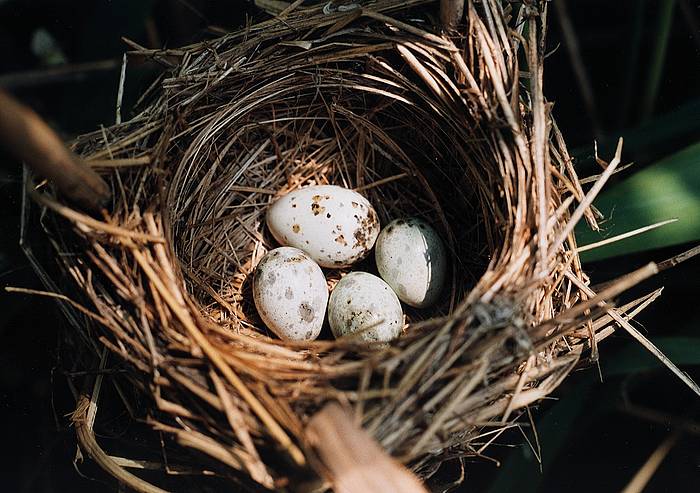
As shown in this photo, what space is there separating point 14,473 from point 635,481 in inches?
41.2

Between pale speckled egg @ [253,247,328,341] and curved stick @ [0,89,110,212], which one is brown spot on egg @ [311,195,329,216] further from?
curved stick @ [0,89,110,212]

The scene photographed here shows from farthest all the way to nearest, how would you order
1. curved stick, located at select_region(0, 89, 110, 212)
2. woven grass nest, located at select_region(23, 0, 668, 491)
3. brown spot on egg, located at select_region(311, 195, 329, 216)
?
brown spot on egg, located at select_region(311, 195, 329, 216) → woven grass nest, located at select_region(23, 0, 668, 491) → curved stick, located at select_region(0, 89, 110, 212)

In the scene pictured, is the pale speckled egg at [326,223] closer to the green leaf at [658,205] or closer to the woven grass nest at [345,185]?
the woven grass nest at [345,185]

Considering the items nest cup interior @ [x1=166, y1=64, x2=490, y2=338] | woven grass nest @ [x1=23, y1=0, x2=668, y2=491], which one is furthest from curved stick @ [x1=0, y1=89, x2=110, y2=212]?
nest cup interior @ [x1=166, y1=64, x2=490, y2=338]

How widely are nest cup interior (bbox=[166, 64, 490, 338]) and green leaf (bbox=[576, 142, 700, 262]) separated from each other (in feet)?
0.63

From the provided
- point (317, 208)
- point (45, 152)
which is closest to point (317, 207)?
point (317, 208)

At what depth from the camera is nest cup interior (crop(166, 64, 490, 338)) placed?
1007 millimetres

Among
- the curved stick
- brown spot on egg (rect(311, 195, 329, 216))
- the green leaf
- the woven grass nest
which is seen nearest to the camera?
the curved stick

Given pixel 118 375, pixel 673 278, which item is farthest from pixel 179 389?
pixel 673 278

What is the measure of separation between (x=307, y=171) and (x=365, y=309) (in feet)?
0.96

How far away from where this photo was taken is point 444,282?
1.06 m

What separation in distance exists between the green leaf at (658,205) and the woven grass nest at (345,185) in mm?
79

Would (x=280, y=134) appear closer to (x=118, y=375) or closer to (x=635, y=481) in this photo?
(x=118, y=375)

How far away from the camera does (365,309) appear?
98 centimetres
